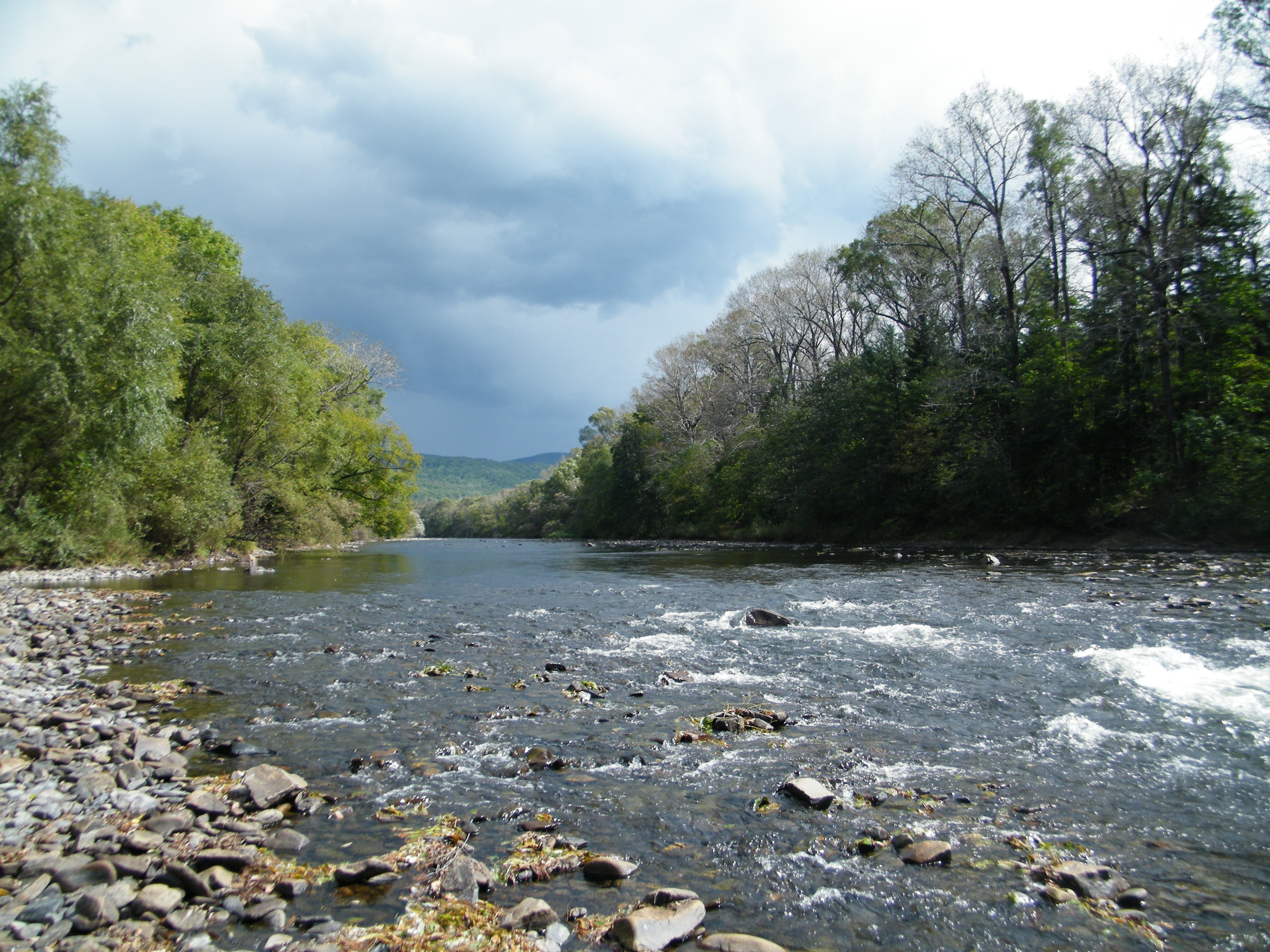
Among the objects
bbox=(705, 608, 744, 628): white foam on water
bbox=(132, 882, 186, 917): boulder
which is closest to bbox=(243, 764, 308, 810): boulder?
bbox=(132, 882, 186, 917): boulder

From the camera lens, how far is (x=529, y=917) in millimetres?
4078

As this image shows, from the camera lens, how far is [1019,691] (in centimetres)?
873

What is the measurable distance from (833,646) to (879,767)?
545cm

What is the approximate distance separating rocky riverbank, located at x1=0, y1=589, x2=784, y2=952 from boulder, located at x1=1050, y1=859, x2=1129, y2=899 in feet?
7.05

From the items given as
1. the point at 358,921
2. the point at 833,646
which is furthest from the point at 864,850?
the point at 833,646

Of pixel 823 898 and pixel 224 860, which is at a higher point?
pixel 224 860

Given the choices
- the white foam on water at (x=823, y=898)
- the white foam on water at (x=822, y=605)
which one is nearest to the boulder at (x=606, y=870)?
the white foam on water at (x=823, y=898)

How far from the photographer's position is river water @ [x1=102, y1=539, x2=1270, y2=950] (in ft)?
14.4

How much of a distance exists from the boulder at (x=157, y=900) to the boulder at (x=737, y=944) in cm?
306

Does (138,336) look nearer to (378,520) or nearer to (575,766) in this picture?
(575,766)

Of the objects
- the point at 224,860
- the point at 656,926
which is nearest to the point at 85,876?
the point at 224,860

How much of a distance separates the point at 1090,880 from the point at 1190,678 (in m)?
6.16

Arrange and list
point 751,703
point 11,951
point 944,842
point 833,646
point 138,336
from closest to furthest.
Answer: point 11,951 < point 944,842 < point 751,703 < point 833,646 < point 138,336

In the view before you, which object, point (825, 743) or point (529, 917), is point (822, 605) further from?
point (529, 917)
